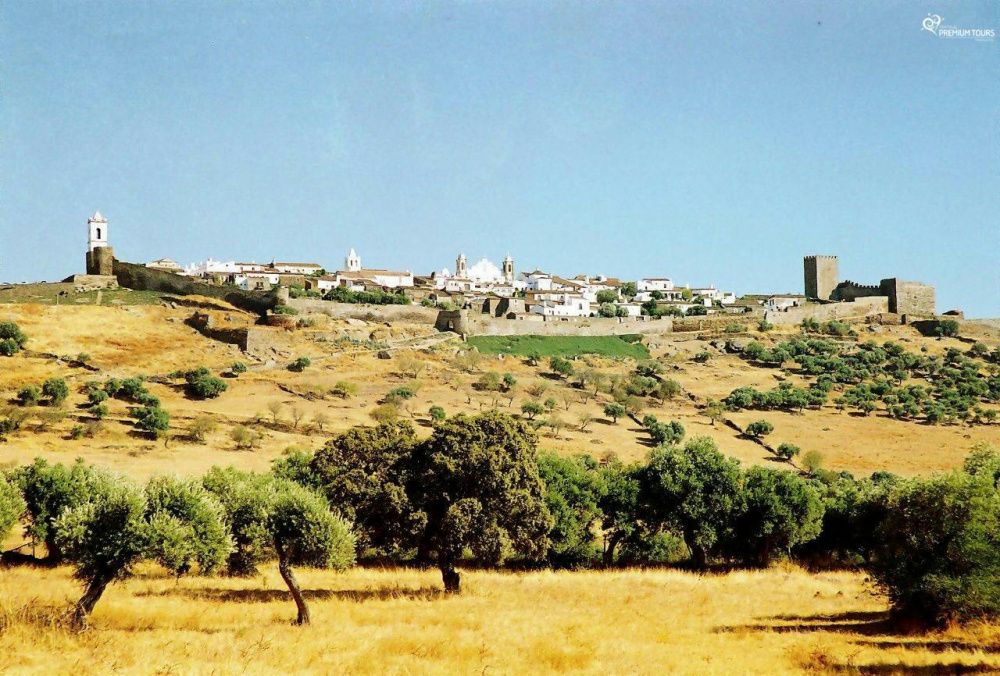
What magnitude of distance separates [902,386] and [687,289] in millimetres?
51885

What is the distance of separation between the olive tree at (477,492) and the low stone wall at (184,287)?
5753 centimetres

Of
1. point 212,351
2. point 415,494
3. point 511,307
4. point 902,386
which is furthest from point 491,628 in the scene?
point 511,307

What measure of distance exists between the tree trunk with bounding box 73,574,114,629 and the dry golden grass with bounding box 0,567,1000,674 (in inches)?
18.5

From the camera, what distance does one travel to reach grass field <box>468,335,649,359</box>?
271 ft

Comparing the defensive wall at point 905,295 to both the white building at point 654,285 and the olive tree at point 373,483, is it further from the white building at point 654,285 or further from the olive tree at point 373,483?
the olive tree at point 373,483

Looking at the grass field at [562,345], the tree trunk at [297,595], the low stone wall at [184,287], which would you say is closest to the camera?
the tree trunk at [297,595]

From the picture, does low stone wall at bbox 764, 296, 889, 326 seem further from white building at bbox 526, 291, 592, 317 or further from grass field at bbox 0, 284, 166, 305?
grass field at bbox 0, 284, 166, 305

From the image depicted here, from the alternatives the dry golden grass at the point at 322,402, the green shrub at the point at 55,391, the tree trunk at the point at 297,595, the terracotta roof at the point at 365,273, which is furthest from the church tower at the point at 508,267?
the tree trunk at the point at 297,595

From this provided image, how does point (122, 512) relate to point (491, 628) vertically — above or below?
above

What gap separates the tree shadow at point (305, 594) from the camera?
2136 cm

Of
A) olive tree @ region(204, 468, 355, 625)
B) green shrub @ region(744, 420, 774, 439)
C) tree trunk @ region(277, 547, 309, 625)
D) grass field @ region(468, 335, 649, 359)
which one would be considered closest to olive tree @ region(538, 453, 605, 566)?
olive tree @ region(204, 468, 355, 625)

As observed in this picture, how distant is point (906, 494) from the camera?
65.8 feet

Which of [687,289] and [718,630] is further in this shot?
[687,289]

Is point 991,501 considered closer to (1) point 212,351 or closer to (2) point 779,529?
(2) point 779,529
